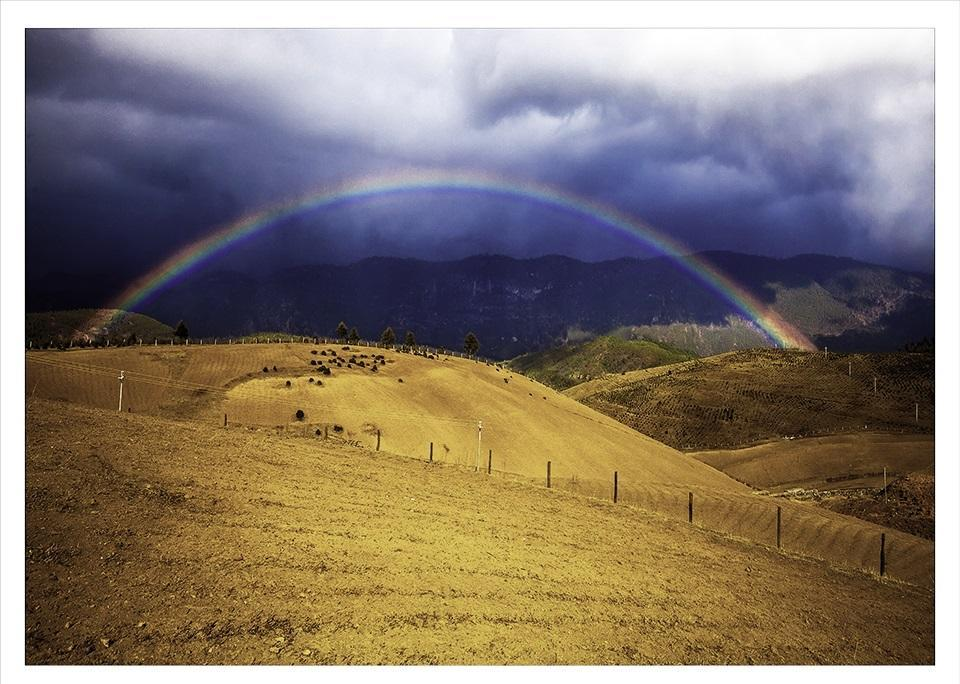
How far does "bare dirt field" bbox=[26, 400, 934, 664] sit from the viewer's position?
26.9 ft

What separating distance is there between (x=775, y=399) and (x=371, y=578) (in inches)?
2871

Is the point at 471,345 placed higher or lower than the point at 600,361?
higher

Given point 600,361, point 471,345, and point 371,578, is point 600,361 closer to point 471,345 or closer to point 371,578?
point 471,345

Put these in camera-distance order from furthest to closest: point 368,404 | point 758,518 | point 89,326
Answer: point 89,326
point 368,404
point 758,518

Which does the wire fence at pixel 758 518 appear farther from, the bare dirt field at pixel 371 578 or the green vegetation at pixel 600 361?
the green vegetation at pixel 600 361

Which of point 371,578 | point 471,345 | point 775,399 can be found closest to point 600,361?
point 775,399

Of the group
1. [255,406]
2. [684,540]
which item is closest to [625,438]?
[255,406]

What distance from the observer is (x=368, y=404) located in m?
37.1

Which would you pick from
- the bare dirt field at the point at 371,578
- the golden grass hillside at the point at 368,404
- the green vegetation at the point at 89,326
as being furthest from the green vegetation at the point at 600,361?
the bare dirt field at the point at 371,578

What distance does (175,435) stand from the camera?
15969 millimetres

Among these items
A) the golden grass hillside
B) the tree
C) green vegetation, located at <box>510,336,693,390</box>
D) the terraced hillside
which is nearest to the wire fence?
the golden grass hillside

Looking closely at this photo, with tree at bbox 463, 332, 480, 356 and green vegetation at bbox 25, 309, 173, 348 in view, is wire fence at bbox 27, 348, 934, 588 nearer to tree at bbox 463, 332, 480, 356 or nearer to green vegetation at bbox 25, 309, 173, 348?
tree at bbox 463, 332, 480, 356

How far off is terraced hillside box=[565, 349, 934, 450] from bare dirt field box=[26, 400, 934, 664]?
53299mm

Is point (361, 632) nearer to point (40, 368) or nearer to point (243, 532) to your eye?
point (243, 532)
